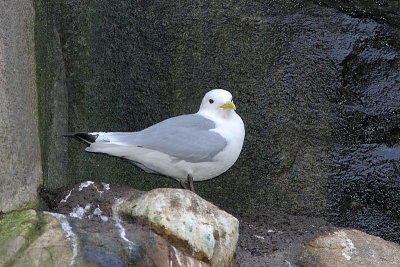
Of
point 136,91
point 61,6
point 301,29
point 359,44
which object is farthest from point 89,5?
point 359,44

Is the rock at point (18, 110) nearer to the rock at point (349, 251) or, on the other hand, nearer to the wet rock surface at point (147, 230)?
the wet rock surface at point (147, 230)

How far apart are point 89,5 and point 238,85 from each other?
957 millimetres

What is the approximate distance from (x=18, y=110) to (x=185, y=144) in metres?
0.84

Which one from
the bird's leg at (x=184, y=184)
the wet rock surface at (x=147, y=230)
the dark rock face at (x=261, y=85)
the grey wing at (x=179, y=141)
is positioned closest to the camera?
the wet rock surface at (x=147, y=230)

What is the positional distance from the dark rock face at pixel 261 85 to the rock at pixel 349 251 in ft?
1.50

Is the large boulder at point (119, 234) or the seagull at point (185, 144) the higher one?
the seagull at point (185, 144)

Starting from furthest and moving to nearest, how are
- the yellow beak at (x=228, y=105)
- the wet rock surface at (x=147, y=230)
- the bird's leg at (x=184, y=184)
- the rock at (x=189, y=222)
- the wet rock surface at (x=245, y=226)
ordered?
the bird's leg at (x=184, y=184)
the yellow beak at (x=228, y=105)
the wet rock surface at (x=245, y=226)
the rock at (x=189, y=222)
the wet rock surface at (x=147, y=230)

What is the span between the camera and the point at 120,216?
10.9ft

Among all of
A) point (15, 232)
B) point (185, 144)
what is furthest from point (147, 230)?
→ point (185, 144)

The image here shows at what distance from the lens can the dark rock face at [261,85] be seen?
411cm

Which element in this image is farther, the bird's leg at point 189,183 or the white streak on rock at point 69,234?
the bird's leg at point 189,183

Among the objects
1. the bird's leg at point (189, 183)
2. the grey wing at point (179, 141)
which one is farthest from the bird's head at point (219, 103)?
the bird's leg at point (189, 183)

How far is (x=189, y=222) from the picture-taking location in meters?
3.13

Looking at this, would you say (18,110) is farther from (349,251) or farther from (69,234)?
(349,251)
